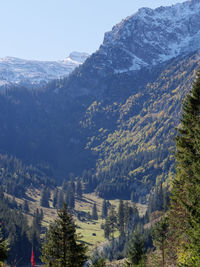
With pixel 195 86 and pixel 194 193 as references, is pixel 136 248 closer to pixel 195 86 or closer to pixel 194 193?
pixel 194 193

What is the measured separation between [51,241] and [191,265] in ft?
46.6

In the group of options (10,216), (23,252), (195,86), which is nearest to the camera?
(195,86)

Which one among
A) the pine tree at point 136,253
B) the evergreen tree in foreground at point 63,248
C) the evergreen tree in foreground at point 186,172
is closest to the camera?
the evergreen tree in foreground at point 63,248

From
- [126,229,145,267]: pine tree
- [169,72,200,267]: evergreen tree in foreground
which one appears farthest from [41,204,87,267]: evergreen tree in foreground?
[126,229,145,267]: pine tree

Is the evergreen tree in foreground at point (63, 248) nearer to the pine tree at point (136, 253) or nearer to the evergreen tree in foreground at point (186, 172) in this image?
the evergreen tree in foreground at point (186, 172)

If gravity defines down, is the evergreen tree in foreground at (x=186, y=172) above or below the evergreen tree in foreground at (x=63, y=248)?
above

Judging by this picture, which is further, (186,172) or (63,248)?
(186,172)

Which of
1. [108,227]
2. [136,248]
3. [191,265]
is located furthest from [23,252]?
[191,265]

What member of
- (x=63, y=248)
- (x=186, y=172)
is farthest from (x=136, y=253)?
(x=63, y=248)

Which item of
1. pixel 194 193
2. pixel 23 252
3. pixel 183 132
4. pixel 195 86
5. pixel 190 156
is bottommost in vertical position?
pixel 23 252

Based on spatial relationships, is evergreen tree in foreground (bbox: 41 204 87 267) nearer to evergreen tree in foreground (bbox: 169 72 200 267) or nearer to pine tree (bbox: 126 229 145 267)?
evergreen tree in foreground (bbox: 169 72 200 267)

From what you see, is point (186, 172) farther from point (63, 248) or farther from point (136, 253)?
point (136, 253)

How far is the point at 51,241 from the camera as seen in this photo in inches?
1335

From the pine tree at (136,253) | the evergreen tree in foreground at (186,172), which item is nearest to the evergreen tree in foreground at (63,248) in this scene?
the evergreen tree in foreground at (186,172)
